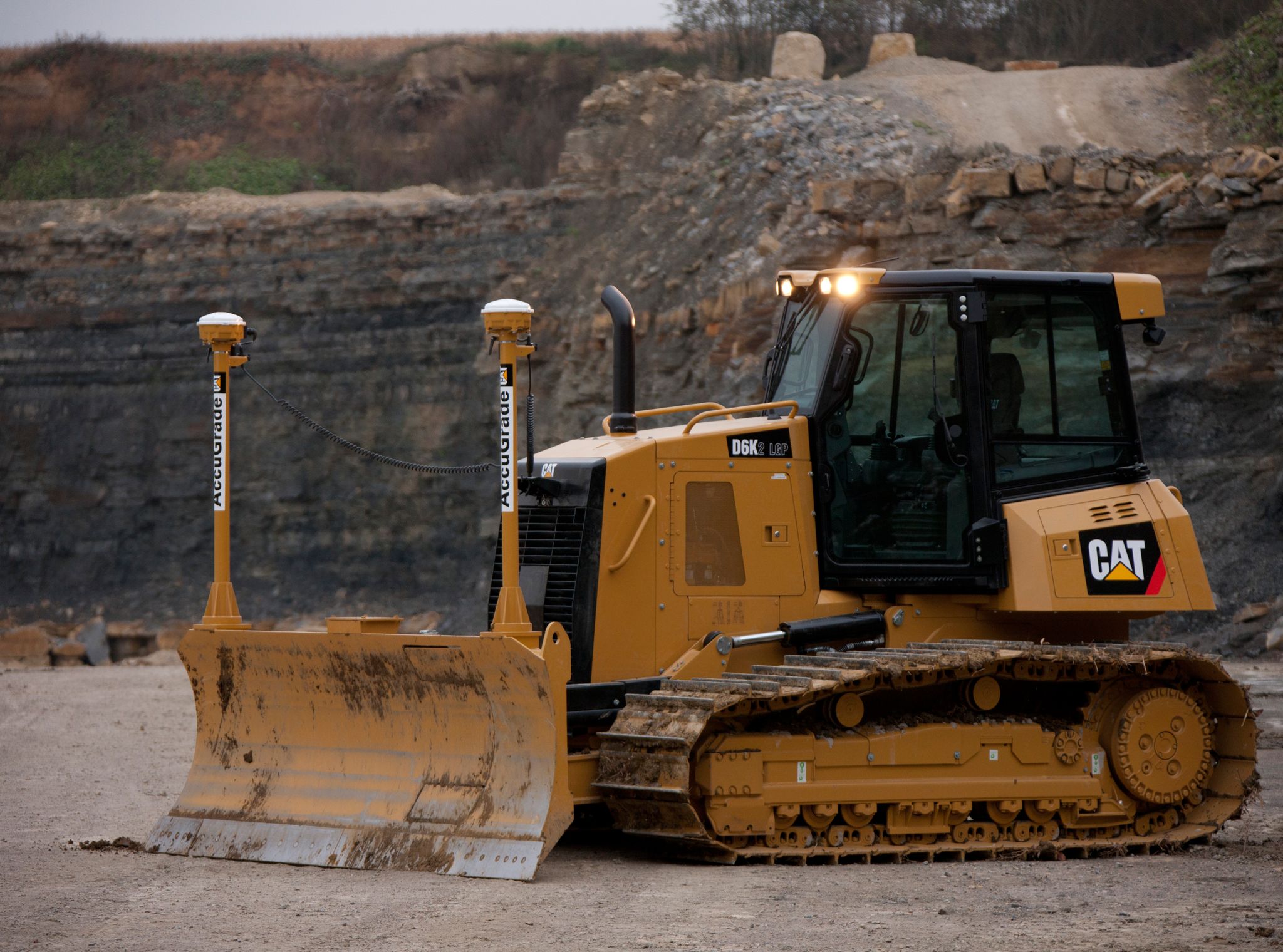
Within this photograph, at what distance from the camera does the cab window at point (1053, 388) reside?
8.66 metres

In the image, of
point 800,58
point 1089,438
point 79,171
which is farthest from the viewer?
point 79,171

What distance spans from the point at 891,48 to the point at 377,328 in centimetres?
1430

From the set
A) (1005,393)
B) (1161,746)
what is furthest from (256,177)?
(1161,746)

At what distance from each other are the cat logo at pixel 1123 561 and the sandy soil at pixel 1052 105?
19.4 metres

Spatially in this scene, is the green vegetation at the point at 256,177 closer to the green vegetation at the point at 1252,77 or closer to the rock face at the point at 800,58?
the rock face at the point at 800,58

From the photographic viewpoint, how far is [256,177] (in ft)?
129

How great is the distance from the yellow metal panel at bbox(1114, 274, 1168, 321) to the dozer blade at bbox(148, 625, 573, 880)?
13.0ft

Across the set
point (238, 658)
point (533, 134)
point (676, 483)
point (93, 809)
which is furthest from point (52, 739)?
point (533, 134)

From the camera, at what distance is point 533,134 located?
38.4 meters

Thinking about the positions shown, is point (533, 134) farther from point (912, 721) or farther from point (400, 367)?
point (912, 721)

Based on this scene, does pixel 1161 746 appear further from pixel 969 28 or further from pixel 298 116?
pixel 298 116

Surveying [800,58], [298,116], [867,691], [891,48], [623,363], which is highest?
[298,116]

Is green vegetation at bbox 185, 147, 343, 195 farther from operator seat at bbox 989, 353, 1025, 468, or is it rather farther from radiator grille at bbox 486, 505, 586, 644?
operator seat at bbox 989, 353, 1025, 468

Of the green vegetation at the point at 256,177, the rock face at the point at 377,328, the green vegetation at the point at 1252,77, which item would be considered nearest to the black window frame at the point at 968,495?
the rock face at the point at 377,328
